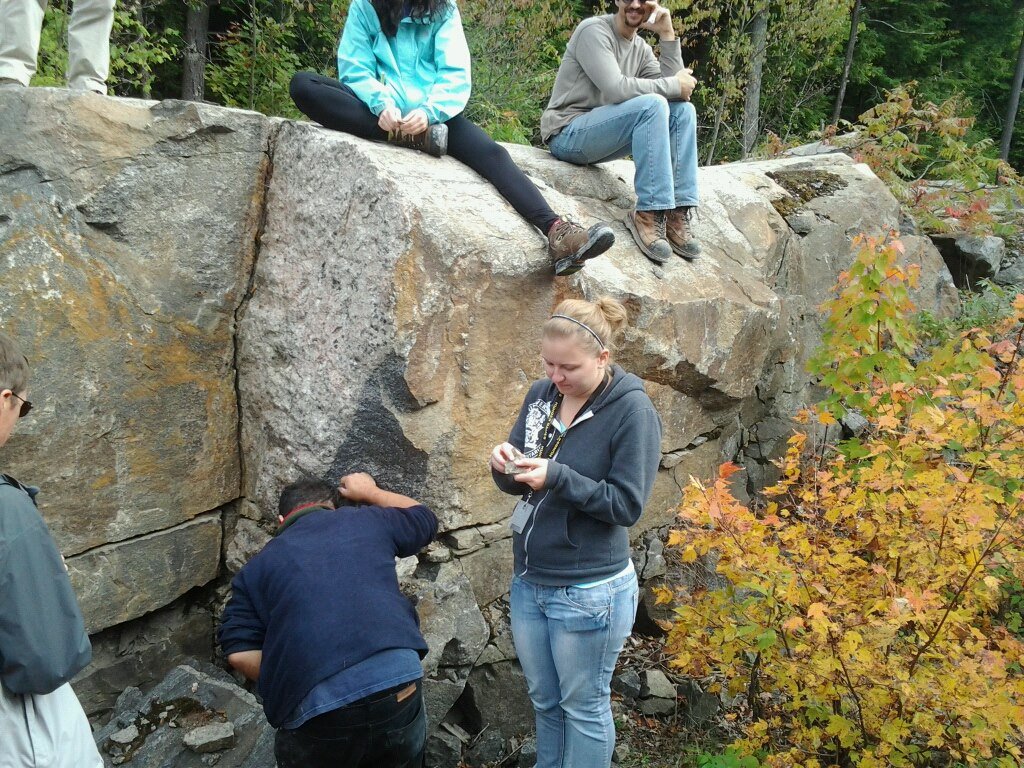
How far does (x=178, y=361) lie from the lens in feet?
11.8

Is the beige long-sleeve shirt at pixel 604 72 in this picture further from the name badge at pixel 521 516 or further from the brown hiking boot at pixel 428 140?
the name badge at pixel 521 516

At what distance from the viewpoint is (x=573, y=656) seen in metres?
2.60

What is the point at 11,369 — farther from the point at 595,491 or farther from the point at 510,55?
the point at 510,55

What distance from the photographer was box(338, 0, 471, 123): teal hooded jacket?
144 inches

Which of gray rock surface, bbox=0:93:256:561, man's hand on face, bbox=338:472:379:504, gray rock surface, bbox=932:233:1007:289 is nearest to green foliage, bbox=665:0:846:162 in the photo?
gray rock surface, bbox=932:233:1007:289

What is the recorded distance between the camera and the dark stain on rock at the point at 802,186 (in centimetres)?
575

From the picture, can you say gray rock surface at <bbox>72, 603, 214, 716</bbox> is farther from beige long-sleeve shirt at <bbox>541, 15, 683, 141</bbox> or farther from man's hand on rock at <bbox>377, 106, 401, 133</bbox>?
beige long-sleeve shirt at <bbox>541, 15, 683, 141</bbox>

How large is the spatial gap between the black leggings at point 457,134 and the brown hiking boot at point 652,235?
0.85 m

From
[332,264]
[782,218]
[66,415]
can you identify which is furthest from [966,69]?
[66,415]

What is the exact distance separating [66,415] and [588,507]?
85.8 inches

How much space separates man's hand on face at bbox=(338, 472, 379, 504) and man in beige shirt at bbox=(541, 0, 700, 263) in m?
2.06

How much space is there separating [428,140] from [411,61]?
39cm

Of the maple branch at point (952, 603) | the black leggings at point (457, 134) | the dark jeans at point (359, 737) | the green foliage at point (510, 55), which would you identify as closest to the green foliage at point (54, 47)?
the black leggings at point (457, 134)

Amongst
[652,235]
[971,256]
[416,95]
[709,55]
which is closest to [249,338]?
[416,95]
